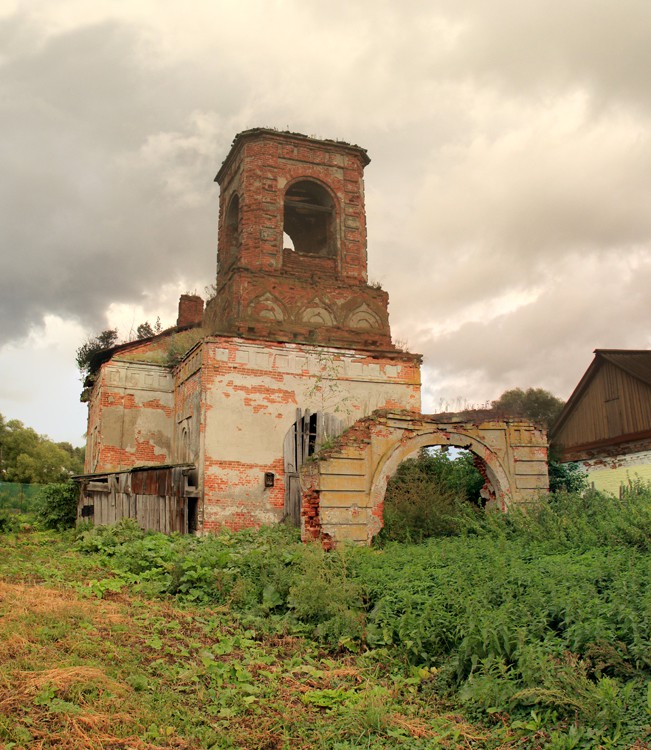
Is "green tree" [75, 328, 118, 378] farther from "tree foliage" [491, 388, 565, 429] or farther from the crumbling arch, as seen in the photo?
"tree foliage" [491, 388, 565, 429]

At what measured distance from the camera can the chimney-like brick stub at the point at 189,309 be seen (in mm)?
23436

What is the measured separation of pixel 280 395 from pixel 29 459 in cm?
2916

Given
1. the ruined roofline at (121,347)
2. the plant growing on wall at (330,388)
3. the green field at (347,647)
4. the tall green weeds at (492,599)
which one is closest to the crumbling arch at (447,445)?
the tall green weeds at (492,599)

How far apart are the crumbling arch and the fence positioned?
40.4 feet

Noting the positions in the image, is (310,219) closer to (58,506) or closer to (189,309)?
(189,309)

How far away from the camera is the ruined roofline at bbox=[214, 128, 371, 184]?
19984 mm

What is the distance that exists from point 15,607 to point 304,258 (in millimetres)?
13409

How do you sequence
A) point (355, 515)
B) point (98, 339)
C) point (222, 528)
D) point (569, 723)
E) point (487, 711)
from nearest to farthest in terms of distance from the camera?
point (569, 723), point (487, 711), point (355, 515), point (222, 528), point (98, 339)

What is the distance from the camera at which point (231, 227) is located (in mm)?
21328

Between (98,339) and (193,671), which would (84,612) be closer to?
(193,671)

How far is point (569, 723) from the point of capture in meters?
5.53

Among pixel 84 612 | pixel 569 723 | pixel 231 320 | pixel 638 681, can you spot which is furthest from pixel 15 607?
pixel 231 320

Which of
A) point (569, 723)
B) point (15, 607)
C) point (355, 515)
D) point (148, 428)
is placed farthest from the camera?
point (148, 428)

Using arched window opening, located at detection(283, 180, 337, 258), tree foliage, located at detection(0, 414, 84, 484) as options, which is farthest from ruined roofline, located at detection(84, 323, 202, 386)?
tree foliage, located at detection(0, 414, 84, 484)
